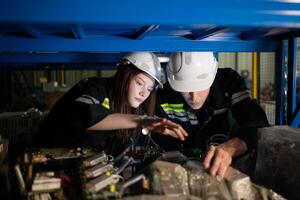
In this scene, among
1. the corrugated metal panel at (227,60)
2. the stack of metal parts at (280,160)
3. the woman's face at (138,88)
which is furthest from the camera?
the corrugated metal panel at (227,60)

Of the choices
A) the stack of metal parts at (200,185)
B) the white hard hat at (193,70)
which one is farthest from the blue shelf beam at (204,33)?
the stack of metal parts at (200,185)

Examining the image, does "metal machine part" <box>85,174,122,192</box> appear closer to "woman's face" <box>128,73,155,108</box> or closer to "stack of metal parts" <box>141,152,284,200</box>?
"stack of metal parts" <box>141,152,284,200</box>

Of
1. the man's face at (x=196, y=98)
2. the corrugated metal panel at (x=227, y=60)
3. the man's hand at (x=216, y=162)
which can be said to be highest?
the corrugated metal panel at (x=227, y=60)

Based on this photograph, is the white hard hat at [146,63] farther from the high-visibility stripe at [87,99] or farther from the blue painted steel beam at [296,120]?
the blue painted steel beam at [296,120]

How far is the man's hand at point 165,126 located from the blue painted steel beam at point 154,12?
0.70m

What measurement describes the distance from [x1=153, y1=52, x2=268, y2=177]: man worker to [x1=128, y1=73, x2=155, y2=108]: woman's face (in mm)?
276

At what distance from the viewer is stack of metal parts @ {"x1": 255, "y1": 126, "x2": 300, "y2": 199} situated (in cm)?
138

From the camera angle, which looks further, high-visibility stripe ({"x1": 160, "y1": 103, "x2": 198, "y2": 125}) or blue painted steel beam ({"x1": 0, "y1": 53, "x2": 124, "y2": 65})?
blue painted steel beam ({"x1": 0, "y1": 53, "x2": 124, "y2": 65})

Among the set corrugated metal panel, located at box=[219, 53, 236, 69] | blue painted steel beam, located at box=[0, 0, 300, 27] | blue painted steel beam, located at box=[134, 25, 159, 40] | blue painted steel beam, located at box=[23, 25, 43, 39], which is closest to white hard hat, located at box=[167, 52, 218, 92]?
blue painted steel beam, located at box=[134, 25, 159, 40]

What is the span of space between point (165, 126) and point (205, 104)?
0.98 metres

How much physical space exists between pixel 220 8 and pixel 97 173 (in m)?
0.80

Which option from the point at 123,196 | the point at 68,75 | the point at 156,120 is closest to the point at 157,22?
the point at 123,196

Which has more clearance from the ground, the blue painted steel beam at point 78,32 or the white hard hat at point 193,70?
the blue painted steel beam at point 78,32

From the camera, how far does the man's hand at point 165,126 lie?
1.45 m
